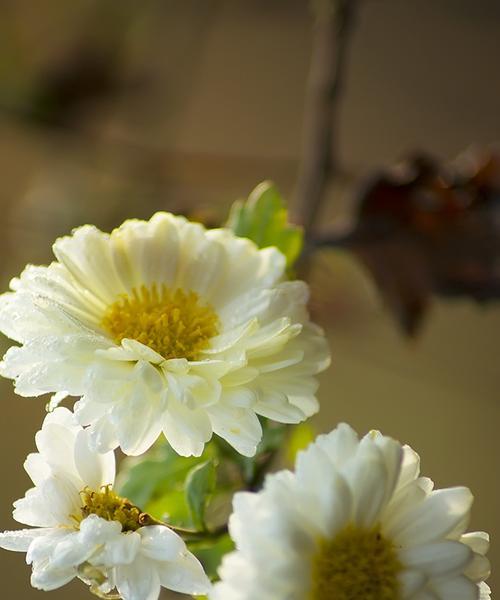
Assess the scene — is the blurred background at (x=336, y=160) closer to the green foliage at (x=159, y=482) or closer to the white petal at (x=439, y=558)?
the green foliage at (x=159, y=482)

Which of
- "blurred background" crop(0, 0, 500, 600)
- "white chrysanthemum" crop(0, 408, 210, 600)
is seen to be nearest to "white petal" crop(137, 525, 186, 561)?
"white chrysanthemum" crop(0, 408, 210, 600)

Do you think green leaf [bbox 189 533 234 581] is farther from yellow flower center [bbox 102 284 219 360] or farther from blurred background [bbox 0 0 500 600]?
blurred background [bbox 0 0 500 600]

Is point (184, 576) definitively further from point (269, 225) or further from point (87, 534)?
point (269, 225)

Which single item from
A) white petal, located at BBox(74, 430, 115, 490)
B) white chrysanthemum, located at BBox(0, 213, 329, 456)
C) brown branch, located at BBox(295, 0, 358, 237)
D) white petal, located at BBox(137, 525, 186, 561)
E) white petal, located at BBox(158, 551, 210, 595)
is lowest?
white petal, located at BBox(158, 551, 210, 595)

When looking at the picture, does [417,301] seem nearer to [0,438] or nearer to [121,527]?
[121,527]

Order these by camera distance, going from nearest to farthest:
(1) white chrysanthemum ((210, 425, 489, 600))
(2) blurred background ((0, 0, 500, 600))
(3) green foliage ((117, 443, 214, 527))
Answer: (1) white chrysanthemum ((210, 425, 489, 600)) → (3) green foliage ((117, 443, 214, 527)) → (2) blurred background ((0, 0, 500, 600))
